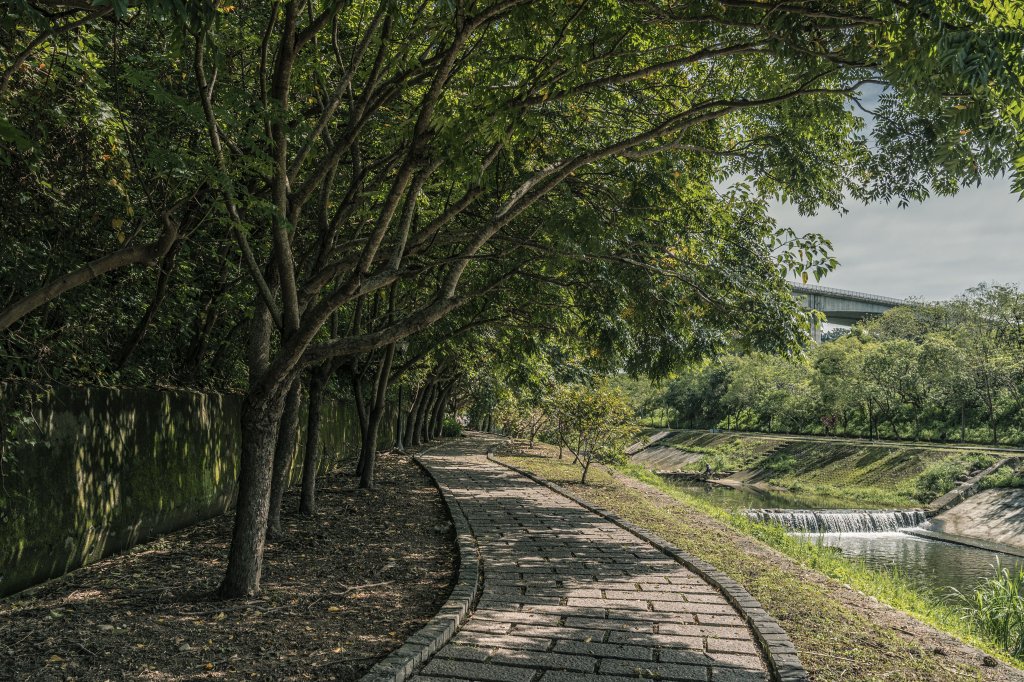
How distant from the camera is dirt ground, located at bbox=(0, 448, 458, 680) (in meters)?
4.37

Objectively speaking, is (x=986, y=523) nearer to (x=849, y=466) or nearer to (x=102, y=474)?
(x=849, y=466)

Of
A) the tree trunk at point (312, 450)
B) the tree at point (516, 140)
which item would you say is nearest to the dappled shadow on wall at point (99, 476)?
the tree at point (516, 140)

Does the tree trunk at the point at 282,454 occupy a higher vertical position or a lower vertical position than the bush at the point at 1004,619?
higher

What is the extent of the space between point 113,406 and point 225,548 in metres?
2.02

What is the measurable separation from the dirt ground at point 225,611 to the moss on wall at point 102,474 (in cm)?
28

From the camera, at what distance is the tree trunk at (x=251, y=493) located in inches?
227

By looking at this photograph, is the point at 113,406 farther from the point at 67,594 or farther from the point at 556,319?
the point at 556,319

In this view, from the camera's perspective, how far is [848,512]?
949 inches

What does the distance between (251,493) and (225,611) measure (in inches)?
36.7

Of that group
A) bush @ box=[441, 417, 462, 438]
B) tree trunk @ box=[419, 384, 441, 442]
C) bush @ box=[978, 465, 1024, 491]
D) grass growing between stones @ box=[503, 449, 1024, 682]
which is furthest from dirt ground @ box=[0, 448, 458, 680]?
bush @ box=[441, 417, 462, 438]

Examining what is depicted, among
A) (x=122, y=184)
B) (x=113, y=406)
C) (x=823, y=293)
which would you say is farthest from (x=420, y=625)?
(x=823, y=293)

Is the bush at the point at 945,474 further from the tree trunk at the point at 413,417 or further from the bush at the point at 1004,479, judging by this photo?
the tree trunk at the point at 413,417

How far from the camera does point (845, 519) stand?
23031 mm

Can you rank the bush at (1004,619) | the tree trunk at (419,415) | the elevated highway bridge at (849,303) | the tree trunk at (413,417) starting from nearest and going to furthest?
Result: 1. the bush at (1004,619)
2. the tree trunk at (413,417)
3. the tree trunk at (419,415)
4. the elevated highway bridge at (849,303)
